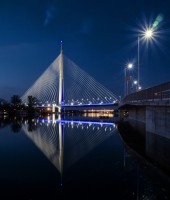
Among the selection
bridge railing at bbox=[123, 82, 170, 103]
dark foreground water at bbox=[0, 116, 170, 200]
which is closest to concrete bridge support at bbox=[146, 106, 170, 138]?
bridge railing at bbox=[123, 82, 170, 103]

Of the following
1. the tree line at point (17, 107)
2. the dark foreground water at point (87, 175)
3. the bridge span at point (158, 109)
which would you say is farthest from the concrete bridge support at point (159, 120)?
the tree line at point (17, 107)

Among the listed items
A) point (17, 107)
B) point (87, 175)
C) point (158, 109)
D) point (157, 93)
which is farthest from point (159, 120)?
point (17, 107)

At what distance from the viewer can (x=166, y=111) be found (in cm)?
2239

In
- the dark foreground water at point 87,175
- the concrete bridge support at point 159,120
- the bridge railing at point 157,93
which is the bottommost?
the dark foreground water at point 87,175

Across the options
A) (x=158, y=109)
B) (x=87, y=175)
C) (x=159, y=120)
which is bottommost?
(x=87, y=175)

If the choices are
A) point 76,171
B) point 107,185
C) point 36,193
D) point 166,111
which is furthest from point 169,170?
point 166,111

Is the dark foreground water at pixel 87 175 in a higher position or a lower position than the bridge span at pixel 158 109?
lower

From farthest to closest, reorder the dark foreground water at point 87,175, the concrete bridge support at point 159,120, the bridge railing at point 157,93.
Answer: the concrete bridge support at point 159,120 → the bridge railing at point 157,93 → the dark foreground water at point 87,175

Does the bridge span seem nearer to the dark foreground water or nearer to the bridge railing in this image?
the bridge railing

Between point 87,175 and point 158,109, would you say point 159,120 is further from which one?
point 87,175

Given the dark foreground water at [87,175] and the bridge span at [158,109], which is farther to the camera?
the bridge span at [158,109]

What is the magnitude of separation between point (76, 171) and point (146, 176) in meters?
3.92

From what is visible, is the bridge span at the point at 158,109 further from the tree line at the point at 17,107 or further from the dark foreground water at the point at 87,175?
the tree line at the point at 17,107

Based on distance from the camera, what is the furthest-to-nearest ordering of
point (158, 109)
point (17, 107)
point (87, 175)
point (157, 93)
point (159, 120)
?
point (17, 107) → point (158, 109) → point (159, 120) → point (157, 93) → point (87, 175)
